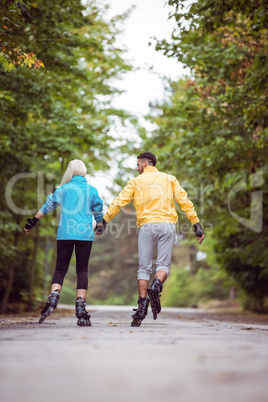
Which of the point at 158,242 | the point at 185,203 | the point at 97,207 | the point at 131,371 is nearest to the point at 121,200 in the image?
the point at 97,207

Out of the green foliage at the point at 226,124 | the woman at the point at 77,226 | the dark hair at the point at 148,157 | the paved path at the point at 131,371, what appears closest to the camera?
the paved path at the point at 131,371

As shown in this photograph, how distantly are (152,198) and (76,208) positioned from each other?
3.19ft

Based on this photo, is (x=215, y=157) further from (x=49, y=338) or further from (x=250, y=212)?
(x=49, y=338)

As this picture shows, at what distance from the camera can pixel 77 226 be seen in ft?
24.0

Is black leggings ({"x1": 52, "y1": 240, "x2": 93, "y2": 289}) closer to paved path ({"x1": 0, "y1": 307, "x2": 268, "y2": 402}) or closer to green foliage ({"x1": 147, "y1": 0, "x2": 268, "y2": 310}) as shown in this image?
paved path ({"x1": 0, "y1": 307, "x2": 268, "y2": 402})

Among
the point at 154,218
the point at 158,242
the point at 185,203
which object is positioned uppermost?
the point at 185,203

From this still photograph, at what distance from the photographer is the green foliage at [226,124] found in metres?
10.6

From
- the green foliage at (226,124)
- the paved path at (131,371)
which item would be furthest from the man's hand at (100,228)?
the green foliage at (226,124)

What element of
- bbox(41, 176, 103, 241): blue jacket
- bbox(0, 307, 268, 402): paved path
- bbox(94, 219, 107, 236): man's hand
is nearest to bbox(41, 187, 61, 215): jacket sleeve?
bbox(41, 176, 103, 241): blue jacket

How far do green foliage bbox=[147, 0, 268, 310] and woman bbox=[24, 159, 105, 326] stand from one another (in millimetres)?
4003

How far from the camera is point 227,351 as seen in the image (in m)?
3.99

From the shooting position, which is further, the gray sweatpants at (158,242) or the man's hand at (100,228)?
the man's hand at (100,228)

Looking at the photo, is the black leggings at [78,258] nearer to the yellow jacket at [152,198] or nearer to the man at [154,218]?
the man at [154,218]

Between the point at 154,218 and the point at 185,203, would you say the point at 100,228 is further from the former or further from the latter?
the point at 185,203
